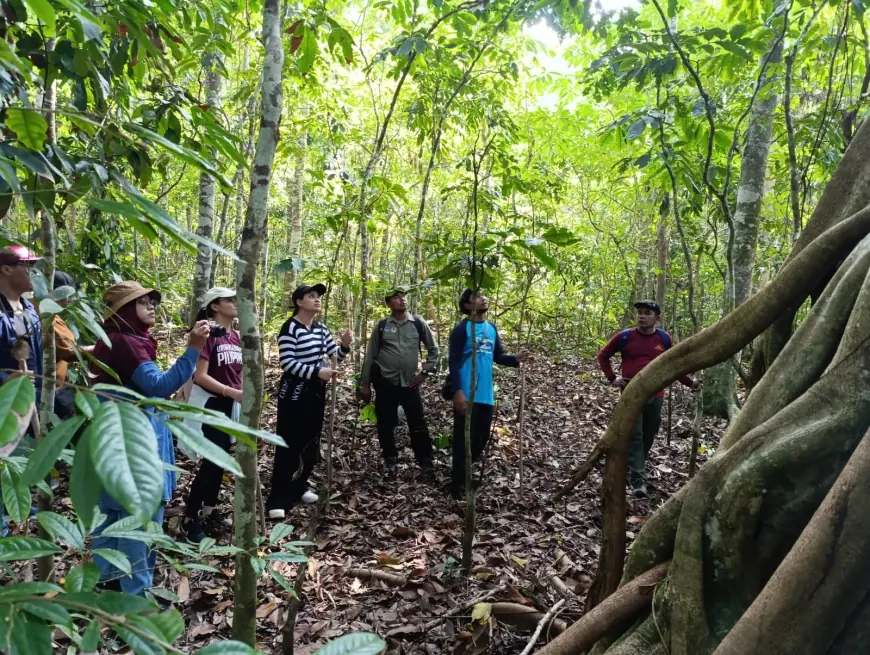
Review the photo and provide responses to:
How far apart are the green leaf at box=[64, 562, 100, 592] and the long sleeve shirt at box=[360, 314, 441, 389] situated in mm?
4397

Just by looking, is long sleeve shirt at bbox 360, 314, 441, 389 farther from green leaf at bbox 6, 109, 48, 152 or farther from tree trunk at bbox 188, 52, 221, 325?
green leaf at bbox 6, 109, 48, 152

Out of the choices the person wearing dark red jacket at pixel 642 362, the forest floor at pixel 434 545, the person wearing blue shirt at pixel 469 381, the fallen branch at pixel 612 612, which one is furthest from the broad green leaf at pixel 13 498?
the person wearing dark red jacket at pixel 642 362

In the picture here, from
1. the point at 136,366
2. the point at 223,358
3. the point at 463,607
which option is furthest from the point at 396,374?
the point at 136,366

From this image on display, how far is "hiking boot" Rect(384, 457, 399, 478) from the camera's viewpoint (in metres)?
5.73

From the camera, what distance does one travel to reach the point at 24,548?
3.89 ft

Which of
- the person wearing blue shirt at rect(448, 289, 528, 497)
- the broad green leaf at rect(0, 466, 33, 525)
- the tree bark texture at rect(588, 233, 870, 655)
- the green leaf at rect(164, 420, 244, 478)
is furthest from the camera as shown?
the person wearing blue shirt at rect(448, 289, 528, 497)

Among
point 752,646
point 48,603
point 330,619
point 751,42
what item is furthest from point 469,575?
point 751,42

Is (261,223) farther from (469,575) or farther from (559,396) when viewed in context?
(559,396)

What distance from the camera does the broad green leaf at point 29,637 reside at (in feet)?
2.66

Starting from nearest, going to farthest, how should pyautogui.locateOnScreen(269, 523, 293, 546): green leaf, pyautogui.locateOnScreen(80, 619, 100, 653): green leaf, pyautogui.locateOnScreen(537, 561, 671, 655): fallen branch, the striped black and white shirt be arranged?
pyautogui.locateOnScreen(80, 619, 100, 653): green leaf < pyautogui.locateOnScreen(537, 561, 671, 655): fallen branch < pyautogui.locateOnScreen(269, 523, 293, 546): green leaf < the striped black and white shirt

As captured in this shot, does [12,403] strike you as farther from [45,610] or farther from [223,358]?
[223,358]

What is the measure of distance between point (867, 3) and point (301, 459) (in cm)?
506

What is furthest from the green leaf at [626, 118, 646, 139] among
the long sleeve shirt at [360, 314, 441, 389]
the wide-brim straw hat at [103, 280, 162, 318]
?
the wide-brim straw hat at [103, 280, 162, 318]

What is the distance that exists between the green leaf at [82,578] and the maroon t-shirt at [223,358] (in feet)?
10.5
